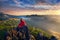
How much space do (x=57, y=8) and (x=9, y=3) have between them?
615 millimetres

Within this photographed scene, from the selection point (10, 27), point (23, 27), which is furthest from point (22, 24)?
point (10, 27)

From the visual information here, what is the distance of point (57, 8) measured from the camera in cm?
226

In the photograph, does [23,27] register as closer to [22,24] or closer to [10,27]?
[22,24]

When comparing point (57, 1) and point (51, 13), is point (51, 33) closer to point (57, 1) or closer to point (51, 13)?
point (51, 13)

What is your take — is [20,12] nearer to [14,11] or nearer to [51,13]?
[14,11]

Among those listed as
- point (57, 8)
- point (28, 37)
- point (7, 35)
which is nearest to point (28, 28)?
point (28, 37)

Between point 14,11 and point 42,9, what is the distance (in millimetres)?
356

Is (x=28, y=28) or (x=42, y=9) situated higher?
(x=42, y=9)

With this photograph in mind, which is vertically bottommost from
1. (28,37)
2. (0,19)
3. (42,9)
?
(28,37)

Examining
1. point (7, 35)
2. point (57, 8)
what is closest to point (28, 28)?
point (7, 35)

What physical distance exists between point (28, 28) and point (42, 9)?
0.30 meters

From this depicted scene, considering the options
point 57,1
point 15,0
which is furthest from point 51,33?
point 15,0

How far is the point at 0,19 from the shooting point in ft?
7.30

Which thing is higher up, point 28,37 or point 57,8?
point 57,8
